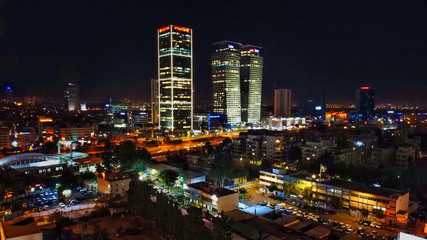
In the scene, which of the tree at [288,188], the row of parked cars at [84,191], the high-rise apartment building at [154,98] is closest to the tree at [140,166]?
the row of parked cars at [84,191]

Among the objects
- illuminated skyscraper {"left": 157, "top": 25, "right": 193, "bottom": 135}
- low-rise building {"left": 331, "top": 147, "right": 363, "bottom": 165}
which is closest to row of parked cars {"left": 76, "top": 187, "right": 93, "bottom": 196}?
low-rise building {"left": 331, "top": 147, "right": 363, "bottom": 165}

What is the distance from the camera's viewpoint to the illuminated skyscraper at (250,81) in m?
41.8

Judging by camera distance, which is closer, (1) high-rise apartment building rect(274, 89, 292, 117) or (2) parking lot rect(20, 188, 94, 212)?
(2) parking lot rect(20, 188, 94, 212)

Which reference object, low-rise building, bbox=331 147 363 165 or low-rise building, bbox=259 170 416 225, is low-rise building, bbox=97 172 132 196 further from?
low-rise building, bbox=331 147 363 165

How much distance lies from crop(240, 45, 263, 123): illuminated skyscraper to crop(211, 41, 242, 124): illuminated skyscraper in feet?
4.20

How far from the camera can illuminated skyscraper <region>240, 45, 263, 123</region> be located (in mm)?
41844

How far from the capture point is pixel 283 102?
52.3m

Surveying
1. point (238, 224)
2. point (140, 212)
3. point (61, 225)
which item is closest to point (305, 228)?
point (238, 224)

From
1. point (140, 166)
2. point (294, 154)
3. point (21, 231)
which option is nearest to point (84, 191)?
point (140, 166)

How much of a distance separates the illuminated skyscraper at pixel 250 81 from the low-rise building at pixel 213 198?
31.4 meters

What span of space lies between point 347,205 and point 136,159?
35.0ft

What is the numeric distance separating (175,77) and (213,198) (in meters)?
24.5

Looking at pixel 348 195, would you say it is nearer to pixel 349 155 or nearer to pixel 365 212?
pixel 365 212

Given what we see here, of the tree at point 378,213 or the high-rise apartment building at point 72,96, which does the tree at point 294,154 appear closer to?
the tree at point 378,213
